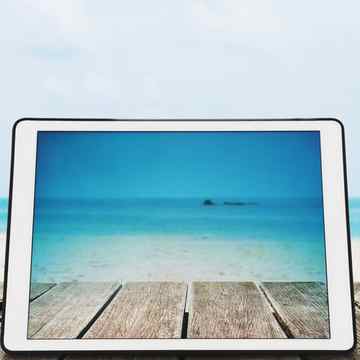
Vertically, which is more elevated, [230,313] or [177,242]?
[177,242]

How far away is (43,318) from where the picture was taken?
65 centimetres

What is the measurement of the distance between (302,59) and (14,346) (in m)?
1.60

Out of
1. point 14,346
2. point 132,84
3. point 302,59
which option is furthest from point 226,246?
point 302,59

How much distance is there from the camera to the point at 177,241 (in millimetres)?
679

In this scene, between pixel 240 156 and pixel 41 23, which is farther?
pixel 41 23

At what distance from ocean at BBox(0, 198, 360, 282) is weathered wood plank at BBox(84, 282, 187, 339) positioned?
2cm

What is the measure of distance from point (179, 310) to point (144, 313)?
0.18 feet

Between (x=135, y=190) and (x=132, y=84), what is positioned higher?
(x=132, y=84)

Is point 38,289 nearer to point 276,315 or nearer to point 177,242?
point 177,242

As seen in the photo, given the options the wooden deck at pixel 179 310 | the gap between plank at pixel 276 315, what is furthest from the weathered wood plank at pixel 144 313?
the gap between plank at pixel 276 315

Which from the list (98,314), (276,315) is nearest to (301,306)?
(276,315)

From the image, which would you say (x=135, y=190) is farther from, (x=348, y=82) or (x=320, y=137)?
(x=348, y=82)

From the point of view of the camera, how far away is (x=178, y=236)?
0.68 m

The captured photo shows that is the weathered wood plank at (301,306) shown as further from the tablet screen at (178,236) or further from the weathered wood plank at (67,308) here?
the weathered wood plank at (67,308)
